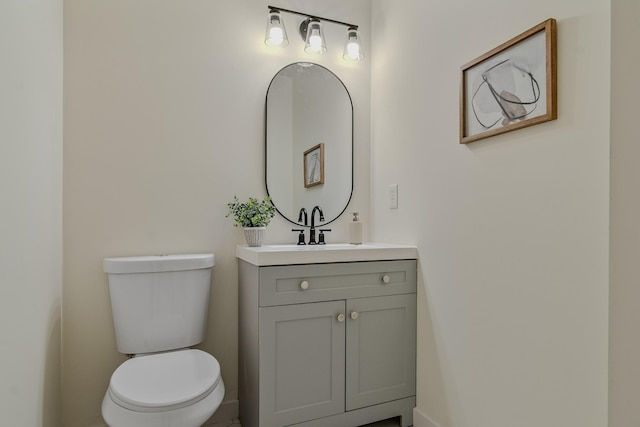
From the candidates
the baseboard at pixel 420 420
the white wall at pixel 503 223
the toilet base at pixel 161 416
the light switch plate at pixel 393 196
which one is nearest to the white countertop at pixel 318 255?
the white wall at pixel 503 223

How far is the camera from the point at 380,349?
1671mm

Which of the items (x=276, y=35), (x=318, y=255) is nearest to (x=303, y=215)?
(x=318, y=255)

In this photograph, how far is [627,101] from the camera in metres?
0.78

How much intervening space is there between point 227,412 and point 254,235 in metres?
0.94

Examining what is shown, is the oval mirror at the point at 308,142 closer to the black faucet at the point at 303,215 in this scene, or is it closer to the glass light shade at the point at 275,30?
the black faucet at the point at 303,215

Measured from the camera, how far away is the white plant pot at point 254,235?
1728mm

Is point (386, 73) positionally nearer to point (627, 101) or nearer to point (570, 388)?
point (627, 101)

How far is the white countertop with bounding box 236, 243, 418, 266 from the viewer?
1.47 m

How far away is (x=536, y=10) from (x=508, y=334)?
1.11 m

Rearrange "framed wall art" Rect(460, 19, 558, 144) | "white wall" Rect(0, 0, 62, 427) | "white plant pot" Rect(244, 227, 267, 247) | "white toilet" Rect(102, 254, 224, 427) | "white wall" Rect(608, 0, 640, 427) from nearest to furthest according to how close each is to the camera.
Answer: "white wall" Rect(608, 0, 640, 427)
"white wall" Rect(0, 0, 62, 427)
"framed wall art" Rect(460, 19, 558, 144)
"white toilet" Rect(102, 254, 224, 427)
"white plant pot" Rect(244, 227, 267, 247)

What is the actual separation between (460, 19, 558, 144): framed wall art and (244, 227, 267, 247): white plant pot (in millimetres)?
997

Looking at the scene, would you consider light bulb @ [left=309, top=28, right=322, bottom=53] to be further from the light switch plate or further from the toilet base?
the toilet base

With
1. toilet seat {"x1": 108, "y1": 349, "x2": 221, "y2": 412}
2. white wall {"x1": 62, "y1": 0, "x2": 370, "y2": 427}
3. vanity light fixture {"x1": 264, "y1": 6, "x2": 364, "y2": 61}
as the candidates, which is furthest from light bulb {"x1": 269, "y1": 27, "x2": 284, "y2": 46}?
toilet seat {"x1": 108, "y1": 349, "x2": 221, "y2": 412}

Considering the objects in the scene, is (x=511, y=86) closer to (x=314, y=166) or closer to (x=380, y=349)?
(x=314, y=166)
